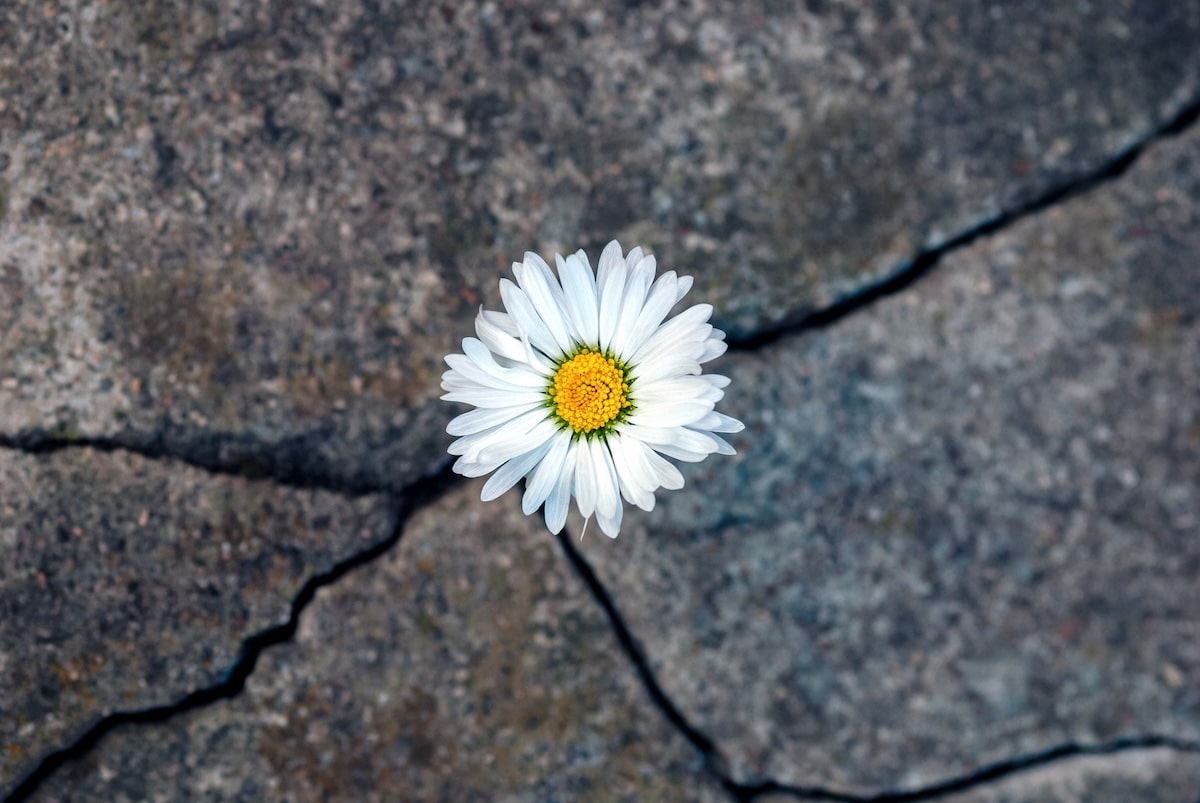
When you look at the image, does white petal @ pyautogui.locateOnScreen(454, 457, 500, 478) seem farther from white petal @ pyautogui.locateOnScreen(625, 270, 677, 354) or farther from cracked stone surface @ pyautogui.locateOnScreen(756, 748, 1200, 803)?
cracked stone surface @ pyautogui.locateOnScreen(756, 748, 1200, 803)

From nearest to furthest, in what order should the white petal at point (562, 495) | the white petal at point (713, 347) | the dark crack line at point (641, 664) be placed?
the white petal at point (713, 347) < the white petal at point (562, 495) < the dark crack line at point (641, 664)

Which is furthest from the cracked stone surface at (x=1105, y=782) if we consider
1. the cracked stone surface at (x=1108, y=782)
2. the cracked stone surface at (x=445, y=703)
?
the cracked stone surface at (x=445, y=703)

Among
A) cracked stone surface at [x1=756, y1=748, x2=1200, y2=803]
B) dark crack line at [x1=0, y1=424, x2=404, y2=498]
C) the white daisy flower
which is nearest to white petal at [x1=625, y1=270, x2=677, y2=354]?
the white daisy flower

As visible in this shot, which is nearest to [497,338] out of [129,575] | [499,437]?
[499,437]

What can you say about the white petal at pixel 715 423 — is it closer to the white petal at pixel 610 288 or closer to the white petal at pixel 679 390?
the white petal at pixel 679 390

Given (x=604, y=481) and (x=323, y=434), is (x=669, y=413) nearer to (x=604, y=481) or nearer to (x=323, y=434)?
(x=604, y=481)

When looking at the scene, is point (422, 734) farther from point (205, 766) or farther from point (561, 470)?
point (561, 470)
